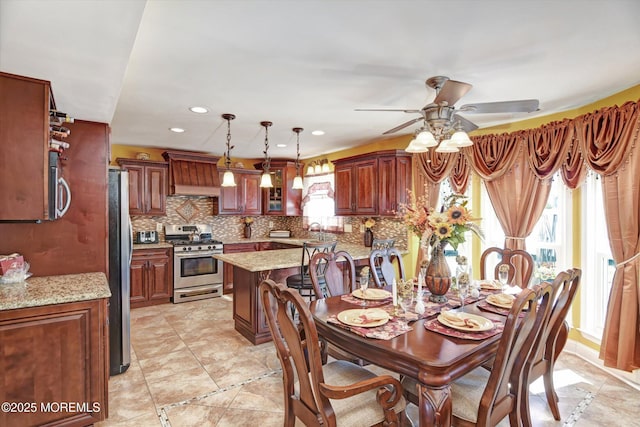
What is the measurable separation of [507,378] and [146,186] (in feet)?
16.9

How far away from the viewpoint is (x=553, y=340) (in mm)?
2111

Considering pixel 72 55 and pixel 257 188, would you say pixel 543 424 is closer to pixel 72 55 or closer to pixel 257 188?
pixel 72 55

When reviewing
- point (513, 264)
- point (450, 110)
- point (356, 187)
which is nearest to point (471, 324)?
point (450, 110)

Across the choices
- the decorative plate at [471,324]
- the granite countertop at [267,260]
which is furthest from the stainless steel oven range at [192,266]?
the decorative plate at [471,324]

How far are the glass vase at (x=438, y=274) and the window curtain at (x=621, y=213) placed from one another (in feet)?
5.30

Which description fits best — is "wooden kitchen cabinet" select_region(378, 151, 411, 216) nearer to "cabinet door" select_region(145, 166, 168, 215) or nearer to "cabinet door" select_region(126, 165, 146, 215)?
"cabinet door" select_region(145, 166, 168, 215)

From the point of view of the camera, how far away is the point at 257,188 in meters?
6.21

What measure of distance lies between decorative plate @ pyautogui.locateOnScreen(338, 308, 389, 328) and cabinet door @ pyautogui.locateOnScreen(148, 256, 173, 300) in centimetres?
382

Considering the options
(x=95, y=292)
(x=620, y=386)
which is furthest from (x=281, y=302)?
(x=620, y=386)

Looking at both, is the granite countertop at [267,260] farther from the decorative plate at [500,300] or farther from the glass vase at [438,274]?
the decorative plate at [500,300]

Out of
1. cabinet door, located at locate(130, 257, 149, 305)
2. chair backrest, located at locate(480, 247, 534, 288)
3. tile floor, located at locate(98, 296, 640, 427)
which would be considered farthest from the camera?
cabinet door, located at locate(130, 257, 149, 305)

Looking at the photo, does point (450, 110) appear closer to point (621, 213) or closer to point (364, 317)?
point (364, 317)

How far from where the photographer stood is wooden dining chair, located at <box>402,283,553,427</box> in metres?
1.42

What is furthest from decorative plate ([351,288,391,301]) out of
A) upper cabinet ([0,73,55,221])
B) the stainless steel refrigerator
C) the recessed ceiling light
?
the recessed ceiling light
